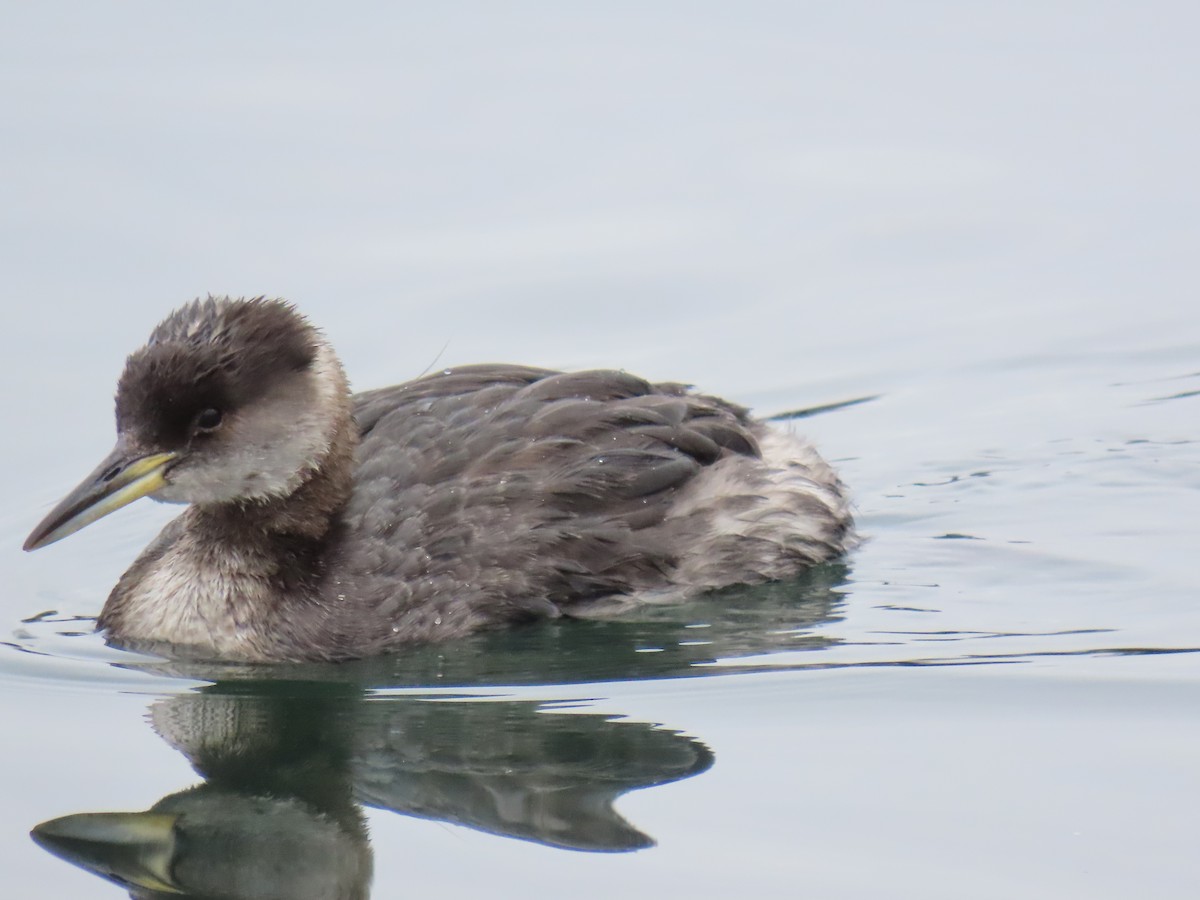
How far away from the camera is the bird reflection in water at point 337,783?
6.51 m

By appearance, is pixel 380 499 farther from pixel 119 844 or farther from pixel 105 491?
pixel 119 844

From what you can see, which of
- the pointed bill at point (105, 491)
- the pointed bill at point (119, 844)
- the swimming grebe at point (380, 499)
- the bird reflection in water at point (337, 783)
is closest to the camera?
the pointed bill at point (119, 844)

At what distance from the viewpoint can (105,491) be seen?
7969mm

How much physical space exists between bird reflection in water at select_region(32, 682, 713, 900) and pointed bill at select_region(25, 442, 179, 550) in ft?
2.39

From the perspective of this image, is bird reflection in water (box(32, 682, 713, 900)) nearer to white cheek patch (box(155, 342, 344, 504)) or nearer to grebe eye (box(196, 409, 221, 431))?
white cheek patch (box(155, 342, 344, 504))

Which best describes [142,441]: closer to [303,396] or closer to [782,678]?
[303,396]

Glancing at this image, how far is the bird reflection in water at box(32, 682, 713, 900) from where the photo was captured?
6.51m

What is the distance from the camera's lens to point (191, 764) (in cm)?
729

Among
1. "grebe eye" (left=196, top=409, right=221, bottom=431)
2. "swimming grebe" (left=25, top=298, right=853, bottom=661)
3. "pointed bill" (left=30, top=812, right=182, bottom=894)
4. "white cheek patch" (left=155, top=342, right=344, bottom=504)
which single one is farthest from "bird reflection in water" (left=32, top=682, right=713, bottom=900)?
"grebe eye" (left=196, top=409, right=221, bottom=431)

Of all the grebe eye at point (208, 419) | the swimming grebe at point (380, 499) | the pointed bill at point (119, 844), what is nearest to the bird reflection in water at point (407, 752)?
the pointed bill at point (119, 844)

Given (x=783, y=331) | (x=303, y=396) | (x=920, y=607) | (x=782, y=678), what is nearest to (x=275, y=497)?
(x=303, y=396)

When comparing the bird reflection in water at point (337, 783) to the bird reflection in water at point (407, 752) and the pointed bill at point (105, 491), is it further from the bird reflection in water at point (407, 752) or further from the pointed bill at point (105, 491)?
the pointed bill at point (105, 491)

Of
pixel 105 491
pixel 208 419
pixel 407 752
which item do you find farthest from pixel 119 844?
pixel 208 419

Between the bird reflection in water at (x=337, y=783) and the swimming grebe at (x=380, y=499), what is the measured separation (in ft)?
1.58
